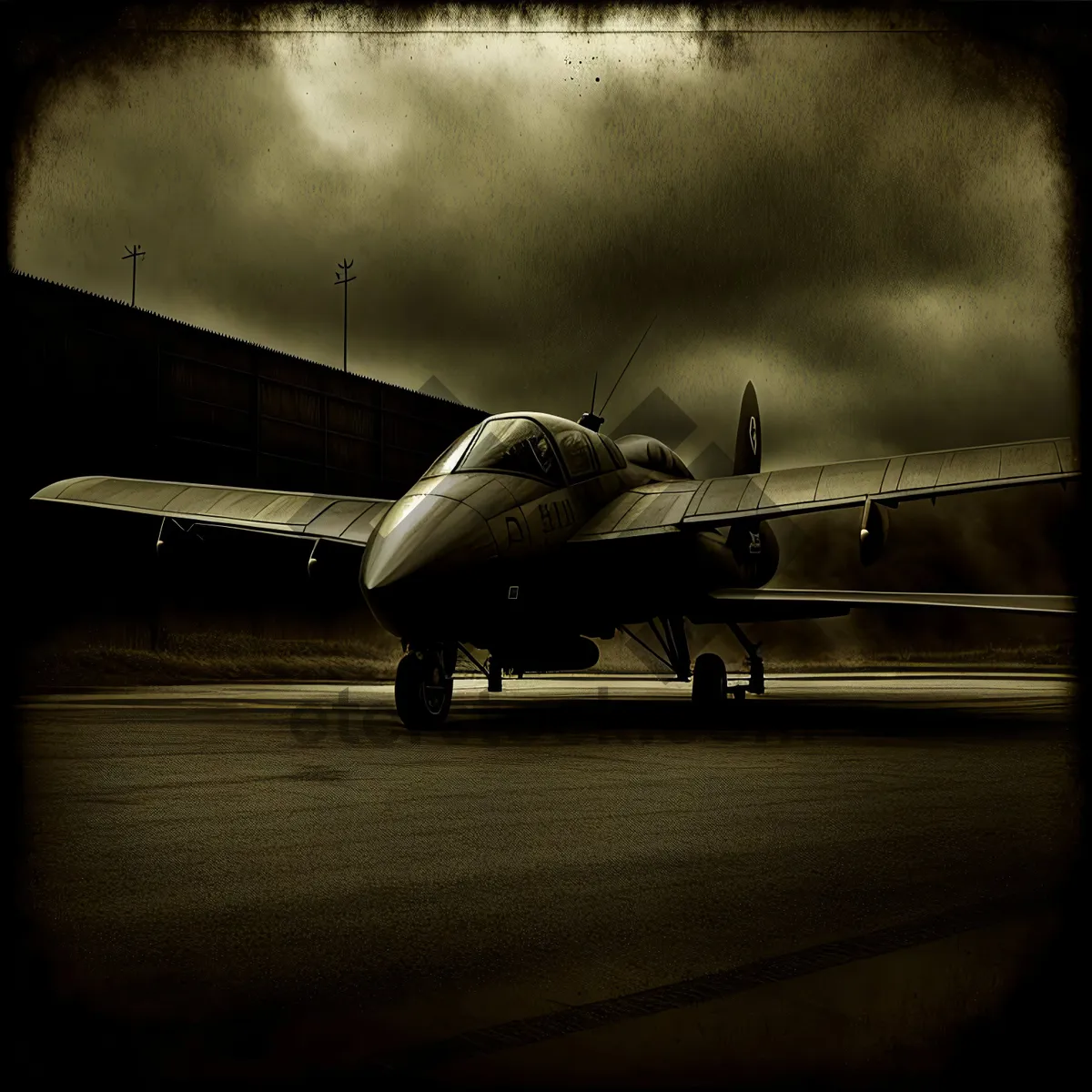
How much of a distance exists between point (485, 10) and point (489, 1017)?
16.5 feet

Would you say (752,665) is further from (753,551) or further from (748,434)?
(748,434)

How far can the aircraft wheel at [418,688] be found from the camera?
436 inches

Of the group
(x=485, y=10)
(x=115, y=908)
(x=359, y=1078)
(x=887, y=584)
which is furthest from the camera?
(x=887, y=584)

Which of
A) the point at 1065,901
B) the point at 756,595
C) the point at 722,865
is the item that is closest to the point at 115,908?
the point at 722,865

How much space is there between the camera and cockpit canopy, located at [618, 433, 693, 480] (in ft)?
47.9

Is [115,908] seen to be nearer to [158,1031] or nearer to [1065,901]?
[158,1031]

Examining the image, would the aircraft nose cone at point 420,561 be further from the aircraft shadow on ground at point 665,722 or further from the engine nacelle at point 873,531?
the engine nacelle at point 873,531

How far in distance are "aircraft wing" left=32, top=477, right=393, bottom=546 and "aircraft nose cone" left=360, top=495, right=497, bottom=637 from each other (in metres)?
2.59

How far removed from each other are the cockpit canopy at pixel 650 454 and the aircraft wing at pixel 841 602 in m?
1.97

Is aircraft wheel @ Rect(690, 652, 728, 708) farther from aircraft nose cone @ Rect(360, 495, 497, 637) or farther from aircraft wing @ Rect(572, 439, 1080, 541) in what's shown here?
aircraft nose cone @ Rect(360, 495, 497, 637)

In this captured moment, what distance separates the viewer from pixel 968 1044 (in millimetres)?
2332

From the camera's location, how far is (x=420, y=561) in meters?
10.2

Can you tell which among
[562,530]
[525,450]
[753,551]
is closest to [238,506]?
[525,450]

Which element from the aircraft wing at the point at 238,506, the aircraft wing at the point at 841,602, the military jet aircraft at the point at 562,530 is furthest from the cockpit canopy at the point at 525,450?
the aircraft wing at the point at 841,602
